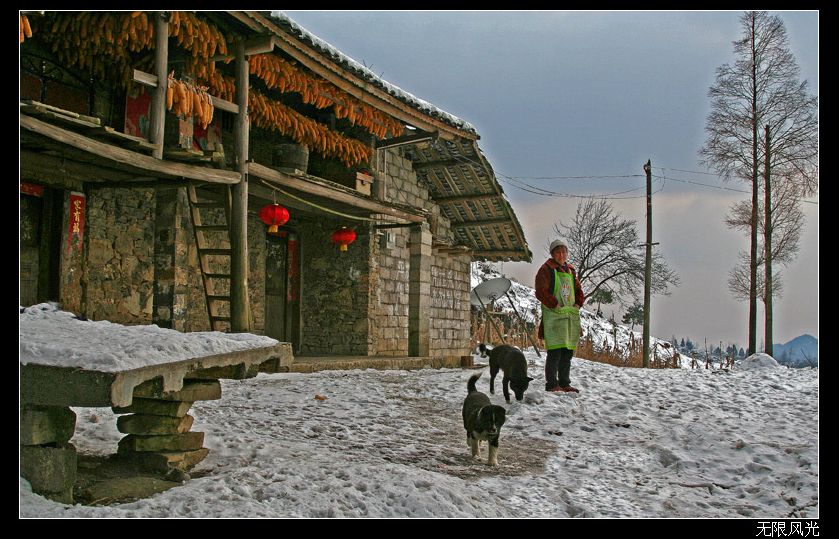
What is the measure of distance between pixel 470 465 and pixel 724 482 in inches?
80.7

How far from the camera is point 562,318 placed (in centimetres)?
862

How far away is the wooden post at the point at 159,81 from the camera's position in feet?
26.2

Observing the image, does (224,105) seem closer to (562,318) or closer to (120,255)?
(120,255)

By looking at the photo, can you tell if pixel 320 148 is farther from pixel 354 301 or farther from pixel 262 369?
pixel 262 369

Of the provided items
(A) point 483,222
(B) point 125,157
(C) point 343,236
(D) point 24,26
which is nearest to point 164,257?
(B) point 125,157

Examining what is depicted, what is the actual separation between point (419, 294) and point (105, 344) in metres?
10.1

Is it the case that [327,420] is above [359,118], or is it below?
below

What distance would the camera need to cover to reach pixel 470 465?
562 centimetres
